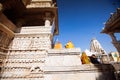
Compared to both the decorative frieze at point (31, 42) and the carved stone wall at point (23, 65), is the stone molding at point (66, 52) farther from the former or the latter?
the decorative frieze at point (31, 42)

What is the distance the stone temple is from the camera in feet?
17.1

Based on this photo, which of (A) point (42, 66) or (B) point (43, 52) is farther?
(B) point (43, 52)

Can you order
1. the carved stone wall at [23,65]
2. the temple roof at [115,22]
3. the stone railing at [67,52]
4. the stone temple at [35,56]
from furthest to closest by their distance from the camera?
1. the temple roof at [115,22]
2. the stone railing at [67,52]
3. the carved stone wall at [23,65]
4. the stone temple at [35,56]

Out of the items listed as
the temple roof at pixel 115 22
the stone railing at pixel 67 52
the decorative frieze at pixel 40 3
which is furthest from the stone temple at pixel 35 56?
the temple roof at pixel 115 22

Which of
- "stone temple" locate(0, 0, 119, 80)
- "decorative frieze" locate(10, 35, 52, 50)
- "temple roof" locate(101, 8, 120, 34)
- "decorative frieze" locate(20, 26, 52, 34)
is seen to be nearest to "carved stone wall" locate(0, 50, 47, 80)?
"stone temple" locate(0, 0, 119, 80)

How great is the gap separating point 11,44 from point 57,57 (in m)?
3.01

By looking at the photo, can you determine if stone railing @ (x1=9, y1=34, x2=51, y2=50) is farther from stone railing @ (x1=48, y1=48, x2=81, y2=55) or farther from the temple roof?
the temple roof

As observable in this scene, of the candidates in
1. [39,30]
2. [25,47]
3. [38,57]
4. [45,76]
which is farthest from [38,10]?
[45,76]

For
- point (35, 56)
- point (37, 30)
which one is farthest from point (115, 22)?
point (35, 56)

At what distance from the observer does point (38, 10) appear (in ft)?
26.0

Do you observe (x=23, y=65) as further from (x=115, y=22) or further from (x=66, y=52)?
(x=115, y=22)

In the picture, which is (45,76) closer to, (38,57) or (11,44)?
(38,57)

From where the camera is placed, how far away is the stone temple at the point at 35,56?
5199mm

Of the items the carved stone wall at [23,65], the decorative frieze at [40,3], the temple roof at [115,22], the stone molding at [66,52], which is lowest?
the carved stone wall at [23,65]
